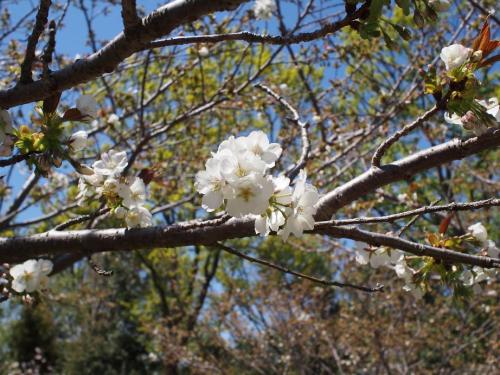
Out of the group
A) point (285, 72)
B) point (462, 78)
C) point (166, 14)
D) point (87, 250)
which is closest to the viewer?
point (166, 14)

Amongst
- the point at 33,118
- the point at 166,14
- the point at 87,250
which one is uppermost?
the point at 33,118

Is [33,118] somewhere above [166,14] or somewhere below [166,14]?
above

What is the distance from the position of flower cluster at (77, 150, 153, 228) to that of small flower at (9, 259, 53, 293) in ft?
1.95

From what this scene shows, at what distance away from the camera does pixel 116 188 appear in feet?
5.89

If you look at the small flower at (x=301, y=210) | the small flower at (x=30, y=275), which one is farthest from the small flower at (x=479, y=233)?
the small flower at (x=30, y=275)

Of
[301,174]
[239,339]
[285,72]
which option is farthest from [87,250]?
[285,72]

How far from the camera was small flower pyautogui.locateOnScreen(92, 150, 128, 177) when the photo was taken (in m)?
1.79

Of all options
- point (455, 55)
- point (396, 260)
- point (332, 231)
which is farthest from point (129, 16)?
point (396, 260)

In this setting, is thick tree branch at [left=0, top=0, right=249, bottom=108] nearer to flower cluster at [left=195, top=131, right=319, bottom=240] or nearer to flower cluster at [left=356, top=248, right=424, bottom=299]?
flower cluster at [left=195, top=131, right=319, bottom=240]

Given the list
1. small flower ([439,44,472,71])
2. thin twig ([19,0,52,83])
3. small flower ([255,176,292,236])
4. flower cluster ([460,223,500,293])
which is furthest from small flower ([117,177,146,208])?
flower cluster ([460,223,500,293])

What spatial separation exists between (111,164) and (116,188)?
0.31ft

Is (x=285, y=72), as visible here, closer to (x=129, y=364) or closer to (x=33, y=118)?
(x=33, y=118)

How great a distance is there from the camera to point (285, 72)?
31.5ft

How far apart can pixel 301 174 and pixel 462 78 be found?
575mm
